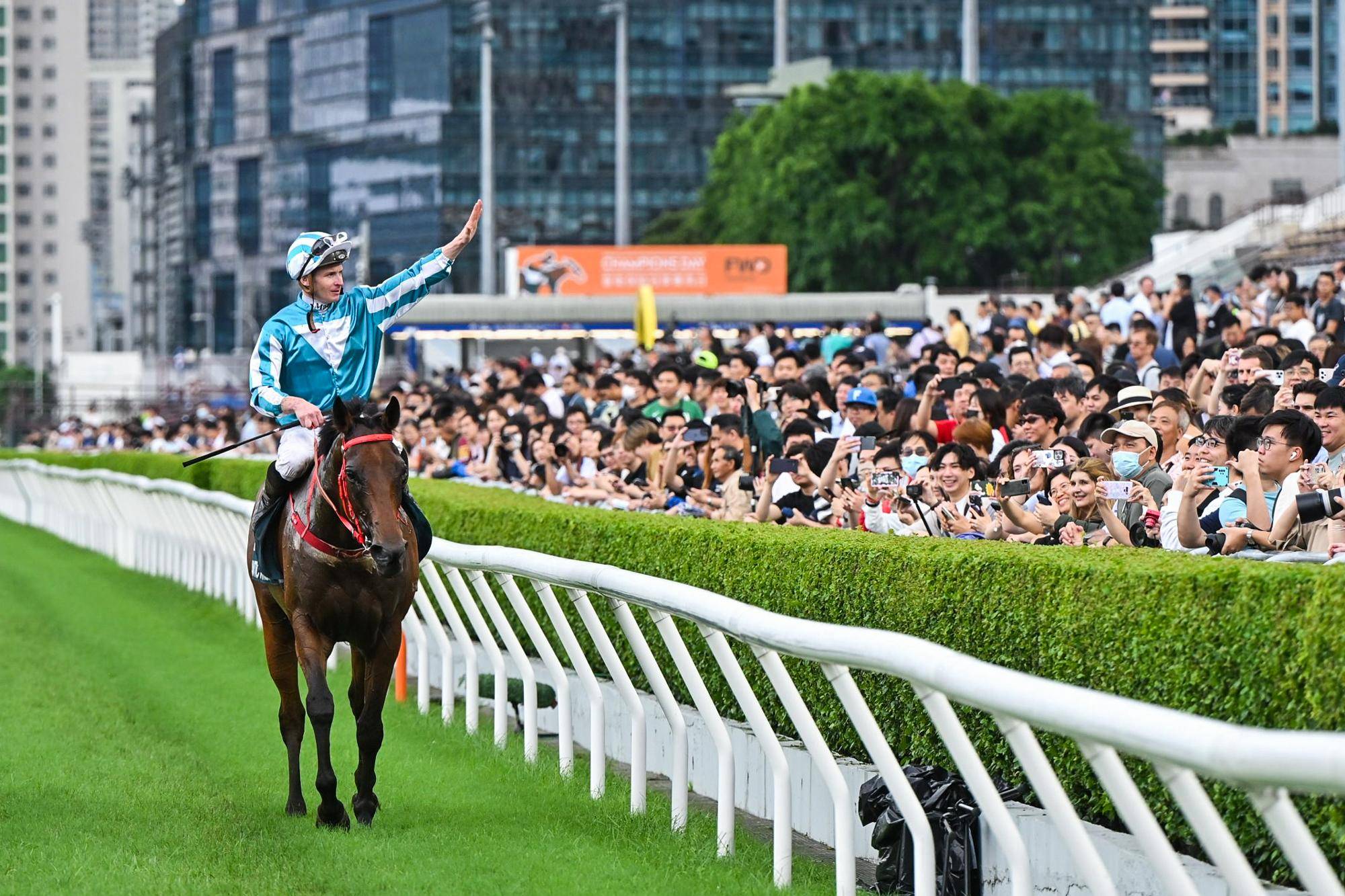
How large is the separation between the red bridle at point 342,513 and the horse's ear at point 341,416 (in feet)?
0.21

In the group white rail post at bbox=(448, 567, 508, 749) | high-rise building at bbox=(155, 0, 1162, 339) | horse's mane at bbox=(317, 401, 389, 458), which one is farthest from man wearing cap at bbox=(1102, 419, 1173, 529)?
high-rise building at bbox=(155, 0, 1162, 339)

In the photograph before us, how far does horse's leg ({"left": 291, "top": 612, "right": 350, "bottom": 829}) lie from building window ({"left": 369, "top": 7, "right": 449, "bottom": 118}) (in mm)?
92650

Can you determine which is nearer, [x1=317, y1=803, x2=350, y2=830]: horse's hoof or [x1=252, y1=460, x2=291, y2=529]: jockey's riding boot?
[x1=317, y1=803, x2=350, y2=830]: horse's hoof

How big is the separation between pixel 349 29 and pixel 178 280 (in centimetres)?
2012

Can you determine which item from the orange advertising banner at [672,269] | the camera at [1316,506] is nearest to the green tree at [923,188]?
the orange advertising banner at [672,269]

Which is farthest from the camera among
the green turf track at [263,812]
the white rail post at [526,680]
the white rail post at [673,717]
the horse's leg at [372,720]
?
the white rail post at [526,680]

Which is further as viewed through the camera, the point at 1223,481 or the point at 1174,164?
the point at 1174,164

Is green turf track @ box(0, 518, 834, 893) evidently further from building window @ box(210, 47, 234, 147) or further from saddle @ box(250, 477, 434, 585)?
building window @ box(210, 47, 234, 147)

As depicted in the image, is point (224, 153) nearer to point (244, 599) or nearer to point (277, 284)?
point (277, 284)

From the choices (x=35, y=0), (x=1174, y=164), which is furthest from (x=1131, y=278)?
(x=35, y=0)

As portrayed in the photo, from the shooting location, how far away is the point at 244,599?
1675cm

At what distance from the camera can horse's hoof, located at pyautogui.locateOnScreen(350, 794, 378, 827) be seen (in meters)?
7.84

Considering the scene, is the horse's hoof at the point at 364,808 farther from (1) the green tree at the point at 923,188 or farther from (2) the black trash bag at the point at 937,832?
(1) the green tree at the point at 923,188

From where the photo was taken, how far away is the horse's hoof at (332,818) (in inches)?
304
